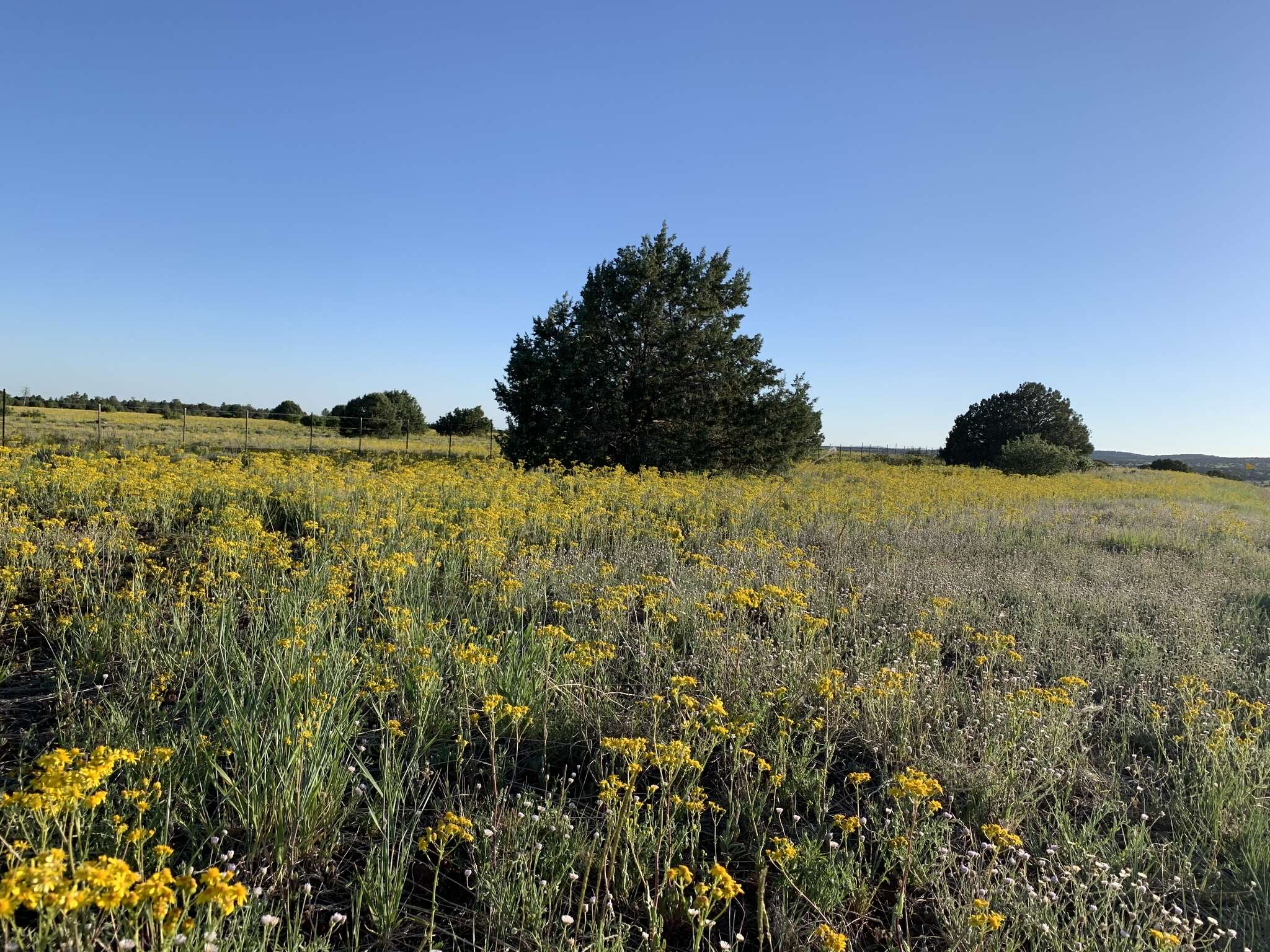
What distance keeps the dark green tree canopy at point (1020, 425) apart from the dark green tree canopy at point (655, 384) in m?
26.2

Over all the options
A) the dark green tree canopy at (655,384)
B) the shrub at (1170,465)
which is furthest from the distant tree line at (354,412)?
the shrub at (1170,465)

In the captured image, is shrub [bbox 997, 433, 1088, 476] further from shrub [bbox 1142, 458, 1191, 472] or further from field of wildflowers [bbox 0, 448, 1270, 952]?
field of wildflowers [bbox 0, 448, 1270, 952]

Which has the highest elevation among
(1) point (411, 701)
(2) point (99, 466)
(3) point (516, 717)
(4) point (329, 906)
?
(2) point (99, 466)

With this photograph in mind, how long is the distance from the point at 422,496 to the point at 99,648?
14.2ft

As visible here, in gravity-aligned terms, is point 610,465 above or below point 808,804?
above

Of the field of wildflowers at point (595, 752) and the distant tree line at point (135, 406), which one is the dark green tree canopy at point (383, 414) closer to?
the distant tree line at point (135, 406)

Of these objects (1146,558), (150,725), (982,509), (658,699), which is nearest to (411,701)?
(150,725)

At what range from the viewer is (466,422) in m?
40.8

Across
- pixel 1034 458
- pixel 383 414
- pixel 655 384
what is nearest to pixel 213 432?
pixel 383 414

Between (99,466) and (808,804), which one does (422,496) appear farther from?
(808,804)

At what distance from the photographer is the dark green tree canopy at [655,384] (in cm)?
1761

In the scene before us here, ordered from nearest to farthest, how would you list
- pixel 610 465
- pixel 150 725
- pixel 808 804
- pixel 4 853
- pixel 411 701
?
pixel 4 853 < pixel 150 725 < pixel 808 804 < pixel 411 701 < pixel 610 465

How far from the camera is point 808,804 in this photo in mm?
2779

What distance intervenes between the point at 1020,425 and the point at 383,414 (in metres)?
38.9
